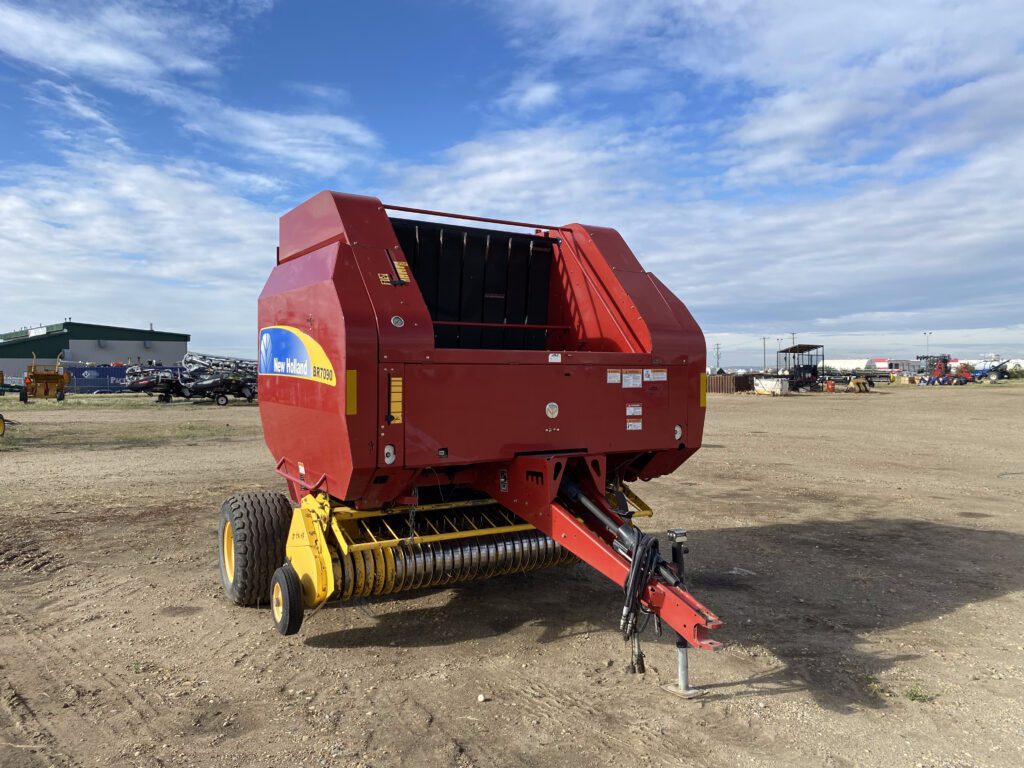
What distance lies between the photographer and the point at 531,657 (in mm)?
4086

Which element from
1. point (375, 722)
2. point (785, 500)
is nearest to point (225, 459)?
point (785, 500)

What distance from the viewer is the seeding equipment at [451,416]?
3803mm

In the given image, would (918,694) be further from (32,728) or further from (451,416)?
(32,728)

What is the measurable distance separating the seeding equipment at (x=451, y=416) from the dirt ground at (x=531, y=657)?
372 millimetres

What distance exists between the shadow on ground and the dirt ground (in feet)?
0.07

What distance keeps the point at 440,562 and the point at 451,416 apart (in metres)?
0.96

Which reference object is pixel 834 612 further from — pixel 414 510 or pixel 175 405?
pixel 175 405

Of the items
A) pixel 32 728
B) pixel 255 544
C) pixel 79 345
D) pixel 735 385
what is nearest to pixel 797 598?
pixel 255 544

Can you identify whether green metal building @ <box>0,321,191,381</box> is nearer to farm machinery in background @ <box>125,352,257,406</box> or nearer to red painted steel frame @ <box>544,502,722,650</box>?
farm machinery in background @ <box>125,352,257,406</box>

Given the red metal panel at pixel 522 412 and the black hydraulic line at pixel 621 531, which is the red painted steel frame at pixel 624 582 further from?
the red metal panel at pixel 522 412

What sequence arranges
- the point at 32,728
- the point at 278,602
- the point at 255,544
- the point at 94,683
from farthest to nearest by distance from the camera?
the point at 255,544
the point at 278,602
the point at 94,683
the point at 32,728

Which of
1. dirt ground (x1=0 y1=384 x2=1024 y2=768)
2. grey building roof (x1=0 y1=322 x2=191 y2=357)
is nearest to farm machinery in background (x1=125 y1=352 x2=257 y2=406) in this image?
dirt ground (x1=0 y1=384 x2=1024 y2=768)

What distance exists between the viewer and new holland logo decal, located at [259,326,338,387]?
3.97 meters

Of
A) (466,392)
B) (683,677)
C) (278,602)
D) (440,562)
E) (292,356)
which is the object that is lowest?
(683,677)
